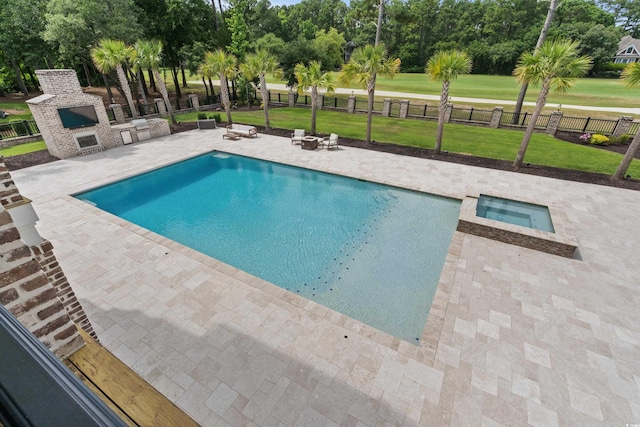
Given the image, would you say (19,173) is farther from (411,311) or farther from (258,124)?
(411,311)

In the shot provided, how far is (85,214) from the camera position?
10.7m

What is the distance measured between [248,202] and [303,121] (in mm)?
14317

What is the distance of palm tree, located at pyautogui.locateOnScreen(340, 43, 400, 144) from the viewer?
15.7m

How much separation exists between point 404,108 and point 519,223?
683 inches

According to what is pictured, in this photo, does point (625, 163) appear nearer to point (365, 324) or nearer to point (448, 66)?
point (448, 66)

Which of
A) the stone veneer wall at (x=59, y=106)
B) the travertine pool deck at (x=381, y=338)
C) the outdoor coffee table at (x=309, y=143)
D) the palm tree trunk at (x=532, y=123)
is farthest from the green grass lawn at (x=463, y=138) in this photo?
the stone veneer wall at (x=59, y=106)

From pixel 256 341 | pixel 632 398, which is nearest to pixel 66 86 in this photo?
pixel 256 341

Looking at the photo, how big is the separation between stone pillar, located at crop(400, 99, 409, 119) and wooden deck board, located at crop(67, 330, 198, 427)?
26164mm

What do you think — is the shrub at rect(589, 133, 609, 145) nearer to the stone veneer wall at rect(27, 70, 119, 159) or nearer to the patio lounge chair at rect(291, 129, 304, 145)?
the patio lounge chair at rect(291, 129, 304, 145)

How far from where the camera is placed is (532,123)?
45.1 ft

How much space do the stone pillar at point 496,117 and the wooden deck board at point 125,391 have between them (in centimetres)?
2586

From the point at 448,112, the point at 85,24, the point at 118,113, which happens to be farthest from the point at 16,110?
the point at 448,112

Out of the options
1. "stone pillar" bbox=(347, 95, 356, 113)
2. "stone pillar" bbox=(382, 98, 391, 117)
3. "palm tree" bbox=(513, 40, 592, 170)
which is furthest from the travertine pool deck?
"stone pillar" bbox=(347, 95, 356, 113)

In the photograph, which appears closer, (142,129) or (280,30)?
(142,129)
